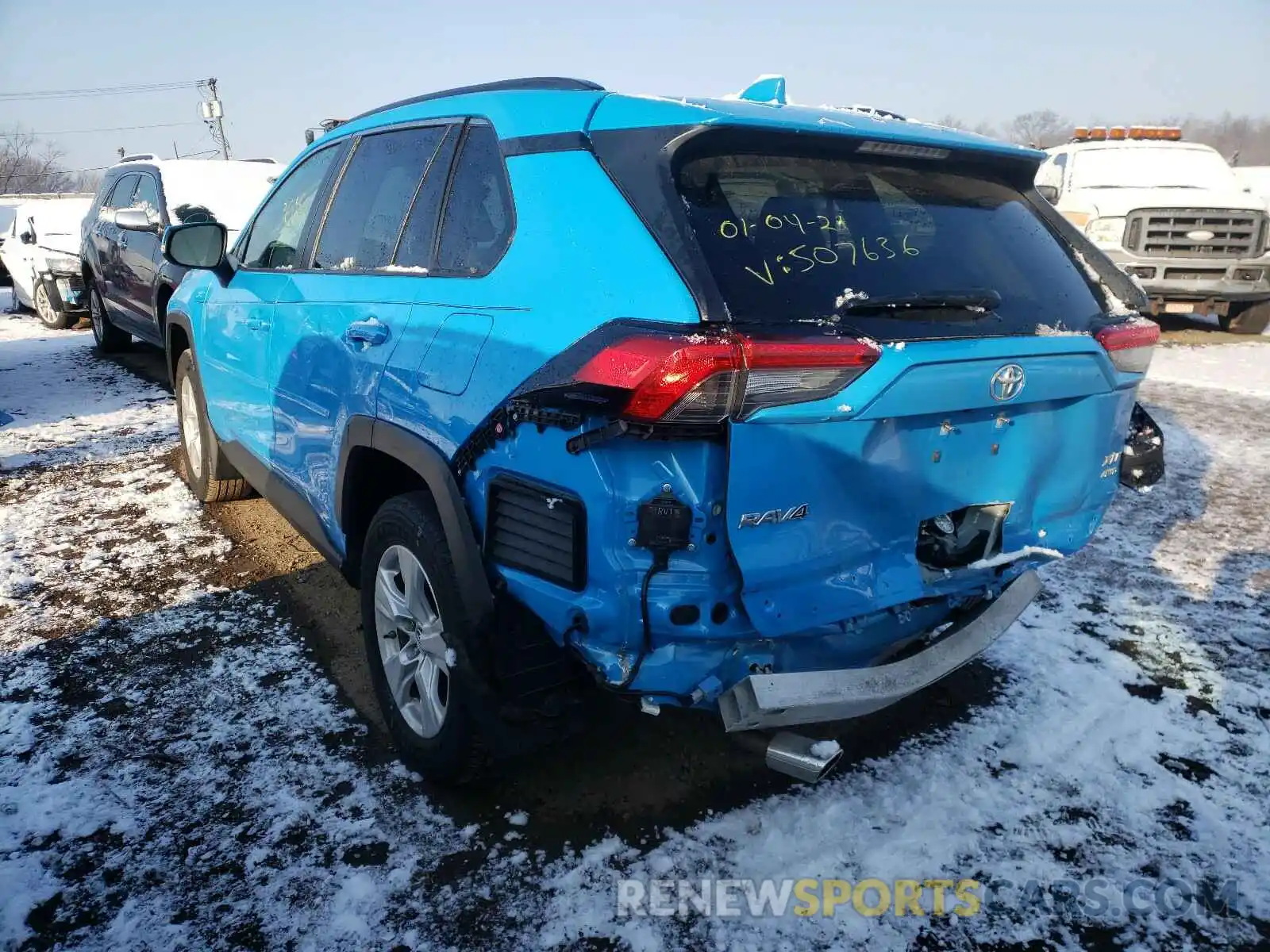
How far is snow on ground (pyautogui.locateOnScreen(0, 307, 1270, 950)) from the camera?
212 centimetres

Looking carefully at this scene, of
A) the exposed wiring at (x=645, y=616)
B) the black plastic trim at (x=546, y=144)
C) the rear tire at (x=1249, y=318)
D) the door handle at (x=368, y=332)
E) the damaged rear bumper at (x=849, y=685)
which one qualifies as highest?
the black plastic trim at (x=546, y=144)

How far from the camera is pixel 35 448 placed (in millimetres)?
6070

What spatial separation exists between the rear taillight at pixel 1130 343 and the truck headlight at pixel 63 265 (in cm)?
1216

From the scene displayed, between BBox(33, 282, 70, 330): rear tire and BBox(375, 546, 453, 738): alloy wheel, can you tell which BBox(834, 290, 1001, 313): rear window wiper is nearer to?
BBox(375, 546, 453, 738): alloy wheel

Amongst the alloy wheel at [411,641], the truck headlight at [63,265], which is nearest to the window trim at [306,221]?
the alloy wheel at [411,641]

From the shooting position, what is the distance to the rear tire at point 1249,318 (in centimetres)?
1111

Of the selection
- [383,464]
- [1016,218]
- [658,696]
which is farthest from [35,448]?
[1016,218]

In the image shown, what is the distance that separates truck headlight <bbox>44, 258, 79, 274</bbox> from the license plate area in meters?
12.0

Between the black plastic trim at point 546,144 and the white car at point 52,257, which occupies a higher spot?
the black plastic trim at point 546,144

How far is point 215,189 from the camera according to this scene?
785 cm

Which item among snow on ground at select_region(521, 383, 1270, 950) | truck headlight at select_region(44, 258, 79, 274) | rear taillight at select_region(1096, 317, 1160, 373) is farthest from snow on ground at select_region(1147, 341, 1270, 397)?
truck headlight at select_region(44, 258, 79, 274)

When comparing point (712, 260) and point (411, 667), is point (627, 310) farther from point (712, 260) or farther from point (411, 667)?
point (411, 667)

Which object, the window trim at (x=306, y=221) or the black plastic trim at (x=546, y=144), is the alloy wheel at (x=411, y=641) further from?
the window trim at (x=306, y=221)

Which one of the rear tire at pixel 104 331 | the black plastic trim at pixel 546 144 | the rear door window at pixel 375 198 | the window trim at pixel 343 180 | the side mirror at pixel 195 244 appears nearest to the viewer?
the black plastic trim at pixel 546 144
